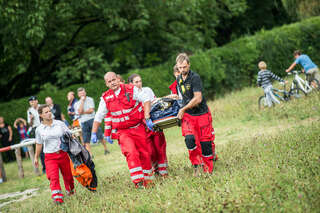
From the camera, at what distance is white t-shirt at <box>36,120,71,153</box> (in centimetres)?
736

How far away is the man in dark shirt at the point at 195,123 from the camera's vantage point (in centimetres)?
652

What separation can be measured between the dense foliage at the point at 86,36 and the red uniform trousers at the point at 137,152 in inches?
417

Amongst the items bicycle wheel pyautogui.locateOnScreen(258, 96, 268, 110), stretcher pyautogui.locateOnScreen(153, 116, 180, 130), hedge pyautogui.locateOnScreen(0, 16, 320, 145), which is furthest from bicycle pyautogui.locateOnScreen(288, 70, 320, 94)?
stretcher pyautogui.locateOnScreen(153, 116, 180, 130)

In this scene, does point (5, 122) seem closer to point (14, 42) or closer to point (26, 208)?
point (14, 42)

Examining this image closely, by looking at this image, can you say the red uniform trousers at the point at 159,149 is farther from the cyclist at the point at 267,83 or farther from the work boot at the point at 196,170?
the cyclist at the point at 267,83

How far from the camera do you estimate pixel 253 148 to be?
25.3 ft

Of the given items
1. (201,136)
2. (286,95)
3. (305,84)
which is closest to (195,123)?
(201,136)

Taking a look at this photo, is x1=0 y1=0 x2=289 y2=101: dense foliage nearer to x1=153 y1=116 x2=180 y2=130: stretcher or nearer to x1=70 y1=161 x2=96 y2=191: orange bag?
x1=70 y1=161 x2=96 y2=191: orange bag

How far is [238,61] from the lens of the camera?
2369 cm

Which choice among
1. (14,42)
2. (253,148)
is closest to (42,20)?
(14,42)

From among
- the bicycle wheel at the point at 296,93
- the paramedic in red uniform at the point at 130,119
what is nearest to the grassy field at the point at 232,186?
the paramedic in red uniform at the point at 130,119

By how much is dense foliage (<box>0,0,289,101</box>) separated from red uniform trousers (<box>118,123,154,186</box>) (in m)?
10.6

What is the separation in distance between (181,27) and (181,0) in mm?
2858

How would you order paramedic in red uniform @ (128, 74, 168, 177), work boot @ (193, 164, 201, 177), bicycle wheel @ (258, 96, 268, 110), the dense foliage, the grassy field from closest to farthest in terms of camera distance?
1. the grassy field
2. work boot @ (193, 164, 201, 177)
3. paramedic in red uniform @ (128, 74, 168, 177)
4. bicycle wheel @ (258, 96, 268, 110)
5. the dense foliage
